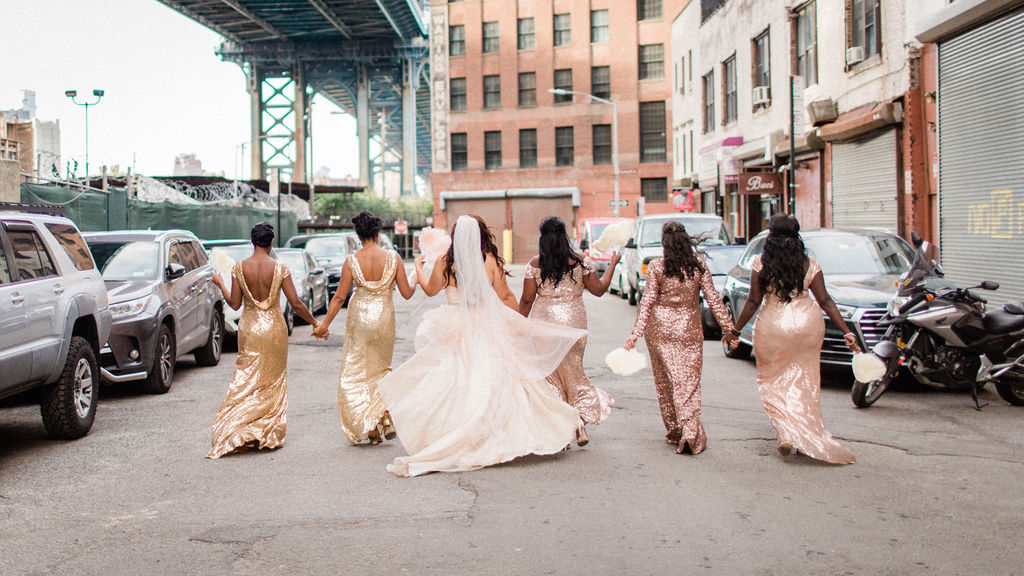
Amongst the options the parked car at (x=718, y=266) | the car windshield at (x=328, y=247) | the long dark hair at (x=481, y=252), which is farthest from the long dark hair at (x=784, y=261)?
the car windshield at (x=328, y=247)

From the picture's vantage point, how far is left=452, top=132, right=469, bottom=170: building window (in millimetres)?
59181

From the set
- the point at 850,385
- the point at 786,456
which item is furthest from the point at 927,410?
the point at 786,456

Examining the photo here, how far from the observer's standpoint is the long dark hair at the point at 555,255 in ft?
23.9

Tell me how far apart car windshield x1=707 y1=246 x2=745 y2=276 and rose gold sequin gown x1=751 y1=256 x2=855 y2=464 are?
30.6 feet

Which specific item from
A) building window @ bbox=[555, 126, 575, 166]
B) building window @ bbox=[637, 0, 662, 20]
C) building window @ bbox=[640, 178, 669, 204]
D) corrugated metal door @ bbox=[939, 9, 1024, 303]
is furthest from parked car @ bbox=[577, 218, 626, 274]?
building window @ bbox=[637, 0, 662, 20]

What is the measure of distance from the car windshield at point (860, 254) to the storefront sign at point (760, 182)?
12977mm

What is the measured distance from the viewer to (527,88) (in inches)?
2282

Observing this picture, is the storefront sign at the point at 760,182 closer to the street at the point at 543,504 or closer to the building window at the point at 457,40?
the street at the point at 543,504

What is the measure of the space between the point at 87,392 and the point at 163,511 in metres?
3.03

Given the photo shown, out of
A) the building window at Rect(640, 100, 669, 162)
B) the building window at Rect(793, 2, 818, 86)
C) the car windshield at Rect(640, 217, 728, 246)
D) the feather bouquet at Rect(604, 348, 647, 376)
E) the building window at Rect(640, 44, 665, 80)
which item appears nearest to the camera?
the feather bouquet at Rect(604, 348, 647, 376)

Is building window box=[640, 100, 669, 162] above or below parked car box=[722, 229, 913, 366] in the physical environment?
above

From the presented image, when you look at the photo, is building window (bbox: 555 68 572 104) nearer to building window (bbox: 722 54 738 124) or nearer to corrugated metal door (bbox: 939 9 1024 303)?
building window (bbox: 722 54 738 124)

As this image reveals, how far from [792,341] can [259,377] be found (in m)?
4.05

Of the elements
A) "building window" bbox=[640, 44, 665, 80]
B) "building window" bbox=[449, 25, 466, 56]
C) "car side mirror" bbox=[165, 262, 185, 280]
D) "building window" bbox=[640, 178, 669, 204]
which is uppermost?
"building window" bbox=[449, 25, 466, 56]
